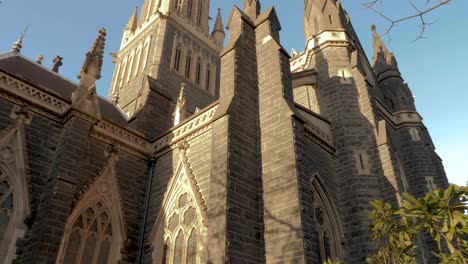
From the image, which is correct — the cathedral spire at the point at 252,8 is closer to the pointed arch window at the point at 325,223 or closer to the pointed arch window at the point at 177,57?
the pointed arch window at the point at 325,223

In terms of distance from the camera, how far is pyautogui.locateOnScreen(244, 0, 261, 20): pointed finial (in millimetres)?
13477

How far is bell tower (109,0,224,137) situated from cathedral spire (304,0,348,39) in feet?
31.1

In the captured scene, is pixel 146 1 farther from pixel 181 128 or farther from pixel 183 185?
pixel 183 185

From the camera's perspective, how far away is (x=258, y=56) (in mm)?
12234

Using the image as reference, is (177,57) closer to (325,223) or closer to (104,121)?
(104,121)

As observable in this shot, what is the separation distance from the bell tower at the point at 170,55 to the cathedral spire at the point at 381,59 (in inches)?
483

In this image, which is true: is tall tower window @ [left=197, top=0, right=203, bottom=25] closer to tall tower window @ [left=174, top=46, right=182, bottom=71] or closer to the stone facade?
tall tower window @ [left=174, top=46, right=182, bottom=71]

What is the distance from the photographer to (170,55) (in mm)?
27094

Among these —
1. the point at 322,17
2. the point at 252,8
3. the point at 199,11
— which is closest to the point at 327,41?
the point at 322,17

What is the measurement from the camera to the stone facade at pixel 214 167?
28.5 feet

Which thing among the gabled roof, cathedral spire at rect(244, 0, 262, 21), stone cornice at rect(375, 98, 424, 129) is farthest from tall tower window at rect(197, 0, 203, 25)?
stone cornice at rect(375, 98, 424, 129)

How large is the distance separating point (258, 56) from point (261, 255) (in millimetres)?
6661

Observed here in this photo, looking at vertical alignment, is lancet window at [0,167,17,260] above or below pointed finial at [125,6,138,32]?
below

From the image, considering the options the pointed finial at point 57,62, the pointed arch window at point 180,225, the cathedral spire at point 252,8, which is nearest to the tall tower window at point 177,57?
the pointed finial at point 57,62
